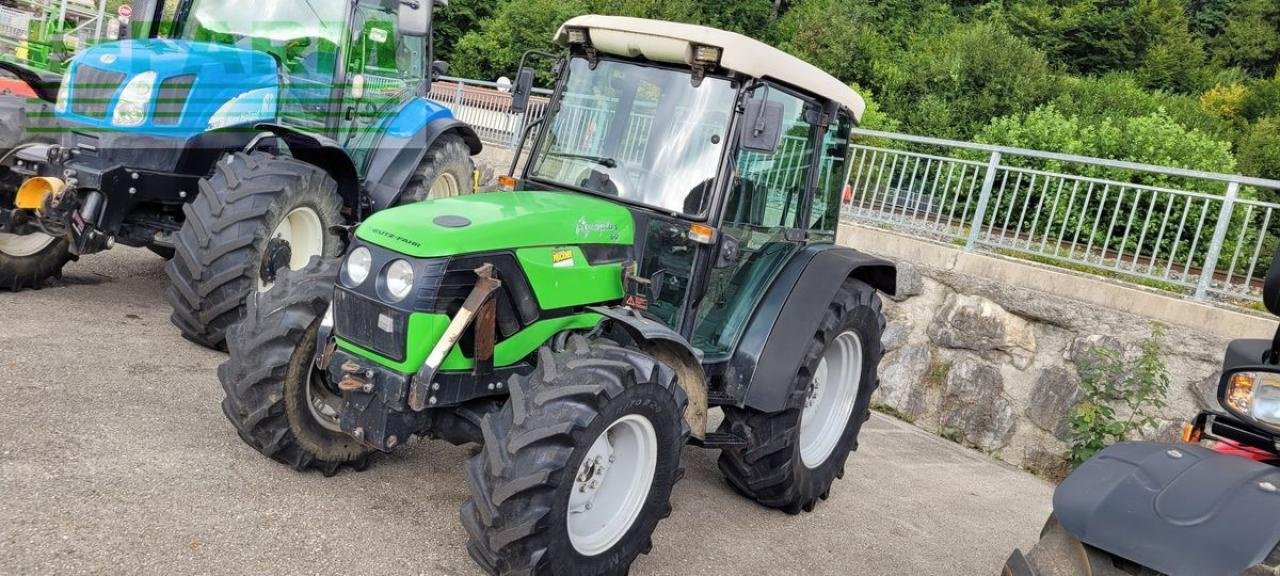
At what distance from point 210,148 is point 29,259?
1373 millimetres

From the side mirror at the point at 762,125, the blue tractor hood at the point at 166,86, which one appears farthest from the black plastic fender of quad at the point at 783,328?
the blue tractor hood at the point at 166,86

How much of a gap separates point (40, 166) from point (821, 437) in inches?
183

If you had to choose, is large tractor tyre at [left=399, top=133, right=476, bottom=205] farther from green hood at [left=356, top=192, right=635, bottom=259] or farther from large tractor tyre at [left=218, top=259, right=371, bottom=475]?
green hood at [left=356, top=192, right=635, bottom=259]

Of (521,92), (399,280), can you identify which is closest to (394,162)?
(521,92)

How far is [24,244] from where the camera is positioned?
586 cm

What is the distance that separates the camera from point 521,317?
358 centimetres

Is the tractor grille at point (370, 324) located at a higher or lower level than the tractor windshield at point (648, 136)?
lower

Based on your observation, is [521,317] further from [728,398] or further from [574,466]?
[728,398]

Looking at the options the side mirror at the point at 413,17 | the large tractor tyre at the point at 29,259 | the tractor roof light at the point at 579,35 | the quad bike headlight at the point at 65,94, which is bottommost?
the large tractor tyre at the point at 29,259

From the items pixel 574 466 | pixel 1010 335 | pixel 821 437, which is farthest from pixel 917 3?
pixel 574 466

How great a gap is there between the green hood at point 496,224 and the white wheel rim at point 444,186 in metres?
3.92

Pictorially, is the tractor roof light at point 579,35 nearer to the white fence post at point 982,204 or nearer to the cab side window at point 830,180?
the cab side window at point 830,180

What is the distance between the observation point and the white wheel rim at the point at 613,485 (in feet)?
10.9

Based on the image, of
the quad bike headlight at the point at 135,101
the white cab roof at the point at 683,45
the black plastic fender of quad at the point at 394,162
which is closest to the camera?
the white cab roof at the point at 683,45
